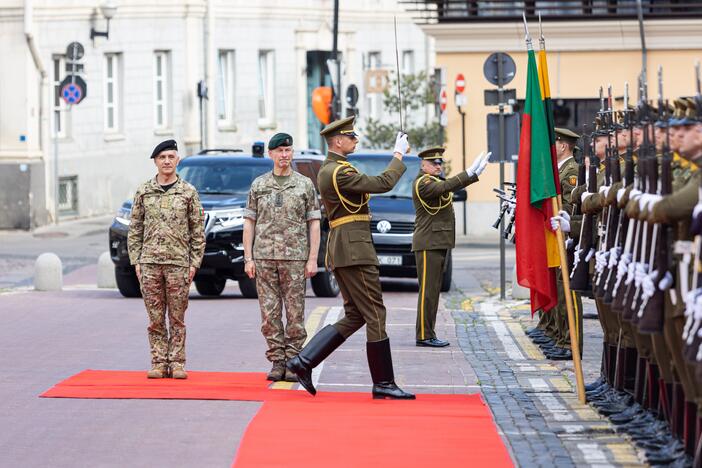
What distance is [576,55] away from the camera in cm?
3509

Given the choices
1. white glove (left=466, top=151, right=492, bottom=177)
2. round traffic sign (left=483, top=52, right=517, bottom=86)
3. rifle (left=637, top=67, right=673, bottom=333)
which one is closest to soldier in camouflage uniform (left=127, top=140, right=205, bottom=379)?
white glove (left=466, top=151, right=492, bottom=177)

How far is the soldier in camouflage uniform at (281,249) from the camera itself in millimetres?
12773

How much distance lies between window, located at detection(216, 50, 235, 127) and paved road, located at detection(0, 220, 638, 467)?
24.7 meters

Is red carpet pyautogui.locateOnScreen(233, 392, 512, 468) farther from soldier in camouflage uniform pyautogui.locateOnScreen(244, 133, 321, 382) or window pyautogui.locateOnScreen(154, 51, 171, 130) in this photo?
window pyautogui.locateOnScreen(154, 51, 171, 130)

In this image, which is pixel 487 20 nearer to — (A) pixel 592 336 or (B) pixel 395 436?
(A) pixel 592 336

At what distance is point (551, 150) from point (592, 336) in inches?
177

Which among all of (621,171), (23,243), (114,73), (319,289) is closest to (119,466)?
(621,171)

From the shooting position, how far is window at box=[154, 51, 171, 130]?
44656mm

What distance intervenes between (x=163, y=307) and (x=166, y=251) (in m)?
0.44

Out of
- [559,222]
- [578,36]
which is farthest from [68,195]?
[559,222]

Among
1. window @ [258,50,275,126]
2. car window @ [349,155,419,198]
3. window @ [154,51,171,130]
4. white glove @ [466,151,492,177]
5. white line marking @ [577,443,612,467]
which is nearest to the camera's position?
white line marking @ [577,443,612,467]

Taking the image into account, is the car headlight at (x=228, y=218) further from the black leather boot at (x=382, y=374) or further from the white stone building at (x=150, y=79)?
the white stone building at (x=150, y=79)

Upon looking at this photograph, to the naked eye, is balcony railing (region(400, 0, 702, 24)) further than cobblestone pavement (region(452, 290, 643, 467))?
Yes

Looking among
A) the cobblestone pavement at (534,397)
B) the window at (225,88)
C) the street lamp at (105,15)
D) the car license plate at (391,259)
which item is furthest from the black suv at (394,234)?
the window at (225,88)
